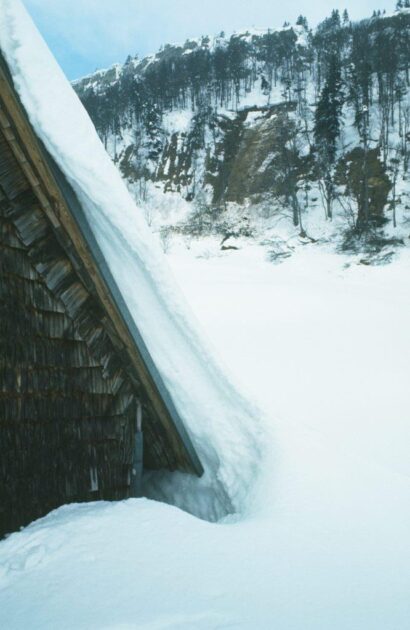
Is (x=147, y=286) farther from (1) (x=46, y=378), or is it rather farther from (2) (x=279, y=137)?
(2) (x=279, y=137)

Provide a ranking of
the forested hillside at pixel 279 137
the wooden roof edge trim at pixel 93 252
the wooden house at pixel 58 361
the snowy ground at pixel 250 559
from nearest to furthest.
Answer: the snowy ground at pixel 250 559
the wooden roof edge trim at pixel 93 252
the wooden house at pixel 58 361
the forested hillside at pixel 279 137

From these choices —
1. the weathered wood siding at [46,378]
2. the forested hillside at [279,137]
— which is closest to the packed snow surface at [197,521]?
the weathered wood siding at [46,378]

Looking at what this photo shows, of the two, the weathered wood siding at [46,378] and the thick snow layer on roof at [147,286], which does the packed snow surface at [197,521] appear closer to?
the thick snow layer on roof at [147,286]

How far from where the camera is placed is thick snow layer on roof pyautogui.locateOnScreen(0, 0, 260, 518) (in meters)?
1.30

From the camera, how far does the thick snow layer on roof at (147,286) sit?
1.30 metres

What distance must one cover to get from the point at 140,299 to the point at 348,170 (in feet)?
114

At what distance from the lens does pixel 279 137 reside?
37.2 metres

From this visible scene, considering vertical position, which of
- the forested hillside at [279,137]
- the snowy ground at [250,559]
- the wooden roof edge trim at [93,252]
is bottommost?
the snowy ground at [250,559]

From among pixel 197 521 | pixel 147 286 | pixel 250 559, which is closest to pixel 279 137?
pixel 147 286

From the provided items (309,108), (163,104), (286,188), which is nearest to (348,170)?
(286,188)

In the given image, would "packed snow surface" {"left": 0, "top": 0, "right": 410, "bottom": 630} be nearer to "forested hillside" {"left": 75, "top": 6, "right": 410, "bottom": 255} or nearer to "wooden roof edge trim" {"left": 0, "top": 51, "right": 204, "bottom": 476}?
"wooden roof edge trim" {"left": 0, "top": 51, "right": 204, "bottom": 476}

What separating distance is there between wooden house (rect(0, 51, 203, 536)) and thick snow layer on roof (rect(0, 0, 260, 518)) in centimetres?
6

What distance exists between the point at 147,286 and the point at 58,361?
0.59m

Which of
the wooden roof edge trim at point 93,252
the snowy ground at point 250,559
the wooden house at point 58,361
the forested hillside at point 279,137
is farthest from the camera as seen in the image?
the forested hillside at point 279,137
